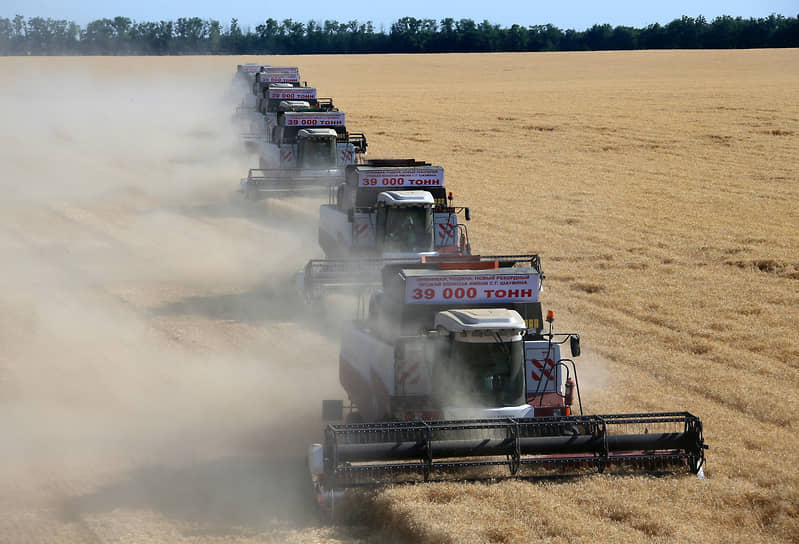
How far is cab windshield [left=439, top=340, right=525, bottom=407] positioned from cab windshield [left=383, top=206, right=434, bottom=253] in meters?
9.56

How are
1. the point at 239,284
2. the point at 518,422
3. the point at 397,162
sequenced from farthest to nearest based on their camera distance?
the point at 397,162 → the point at 239,284 → the point at 518,422

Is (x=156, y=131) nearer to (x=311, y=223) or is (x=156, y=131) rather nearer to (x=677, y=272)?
(x=311, y=223)

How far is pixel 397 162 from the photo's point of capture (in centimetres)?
2627

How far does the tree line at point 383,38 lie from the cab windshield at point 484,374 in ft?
414

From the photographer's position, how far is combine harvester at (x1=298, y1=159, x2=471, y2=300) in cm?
2098

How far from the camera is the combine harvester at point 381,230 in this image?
20984 millimetres

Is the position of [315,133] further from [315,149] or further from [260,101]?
[260,101]

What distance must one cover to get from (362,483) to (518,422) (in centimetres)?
189

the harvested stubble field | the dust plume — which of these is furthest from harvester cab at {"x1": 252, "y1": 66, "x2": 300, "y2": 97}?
the dust plume

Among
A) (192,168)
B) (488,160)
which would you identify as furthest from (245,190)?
(488,160)

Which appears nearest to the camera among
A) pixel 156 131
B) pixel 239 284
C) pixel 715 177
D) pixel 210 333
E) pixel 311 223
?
pixel 210 333

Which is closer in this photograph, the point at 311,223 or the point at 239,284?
the point at 239,284

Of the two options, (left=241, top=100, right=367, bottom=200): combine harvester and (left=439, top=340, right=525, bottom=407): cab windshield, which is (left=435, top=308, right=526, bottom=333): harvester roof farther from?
(left=241, top=100, right=367, bottom=200): combine harvester

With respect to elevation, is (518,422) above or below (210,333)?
above
